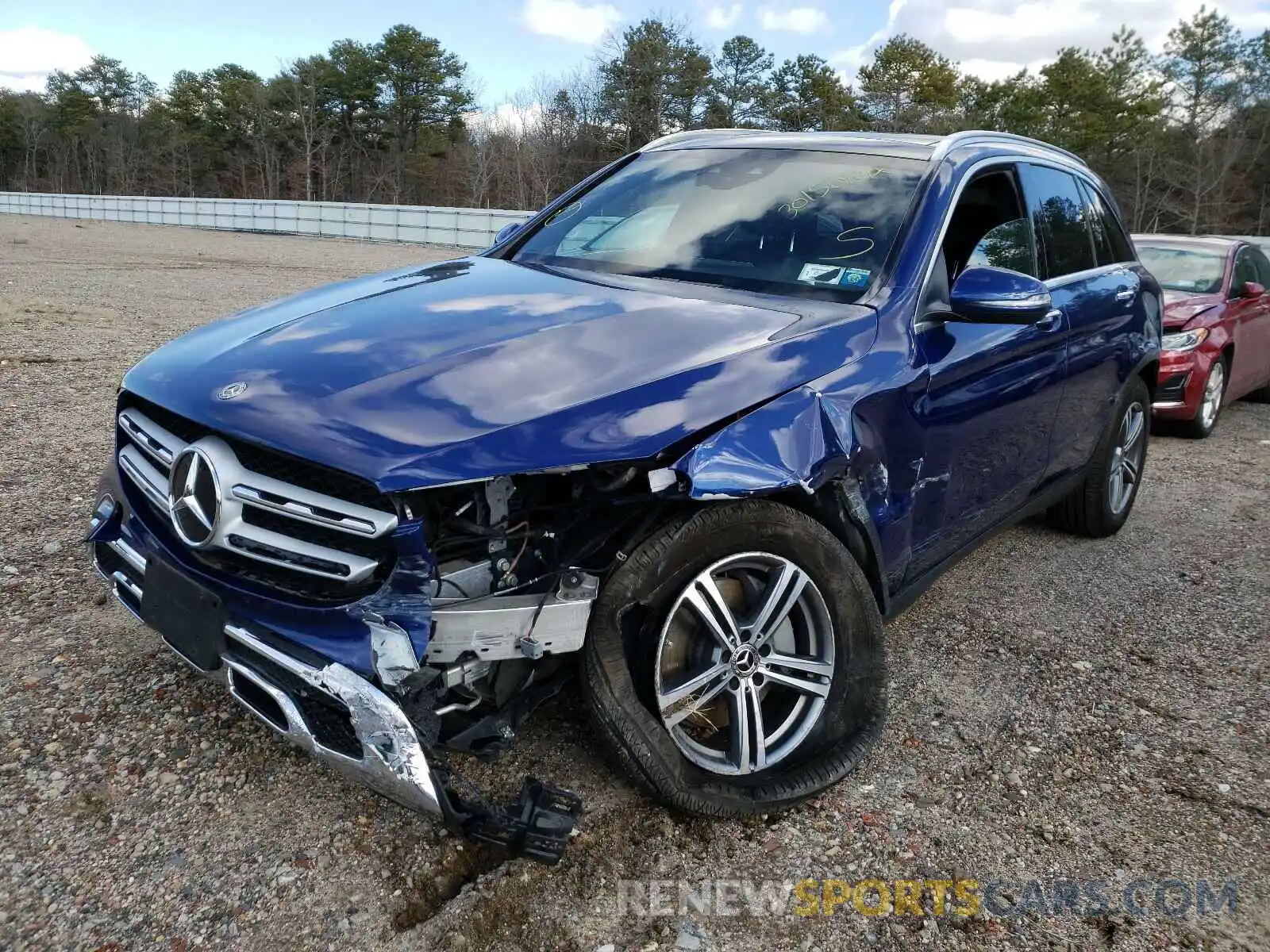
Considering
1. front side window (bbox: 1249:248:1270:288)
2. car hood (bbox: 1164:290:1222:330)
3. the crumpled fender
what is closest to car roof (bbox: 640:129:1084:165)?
the crumpled fender

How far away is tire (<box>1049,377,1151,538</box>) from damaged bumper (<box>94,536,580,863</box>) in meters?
3.38

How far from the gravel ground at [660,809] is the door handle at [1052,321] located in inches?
45.6

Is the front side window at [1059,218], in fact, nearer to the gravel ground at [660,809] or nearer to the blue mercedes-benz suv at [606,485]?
the blue mercedes-benz suv at [606,485]

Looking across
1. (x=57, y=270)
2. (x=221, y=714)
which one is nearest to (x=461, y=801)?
(x=221, y=714)

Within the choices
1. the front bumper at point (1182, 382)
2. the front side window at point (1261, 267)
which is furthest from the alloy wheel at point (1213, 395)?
the front side window at point (1261, 267)

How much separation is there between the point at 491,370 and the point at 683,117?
46.9 meters

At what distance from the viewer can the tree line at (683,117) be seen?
4547 cm

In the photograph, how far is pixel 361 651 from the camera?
77.8 inches

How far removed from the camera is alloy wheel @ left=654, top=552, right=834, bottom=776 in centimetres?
236

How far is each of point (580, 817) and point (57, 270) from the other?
51.8ft

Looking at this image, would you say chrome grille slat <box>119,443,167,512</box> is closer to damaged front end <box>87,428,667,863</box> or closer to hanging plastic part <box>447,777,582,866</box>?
damaged front end <box>87,428,667,863</box>

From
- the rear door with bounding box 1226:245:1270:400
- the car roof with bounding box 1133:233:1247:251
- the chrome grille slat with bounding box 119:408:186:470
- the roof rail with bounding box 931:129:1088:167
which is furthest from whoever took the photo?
the car roof with bounding box 1133:233:1247:251

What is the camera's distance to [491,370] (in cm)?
224

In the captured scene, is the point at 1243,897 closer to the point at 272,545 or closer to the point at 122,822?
the point at 272,545
